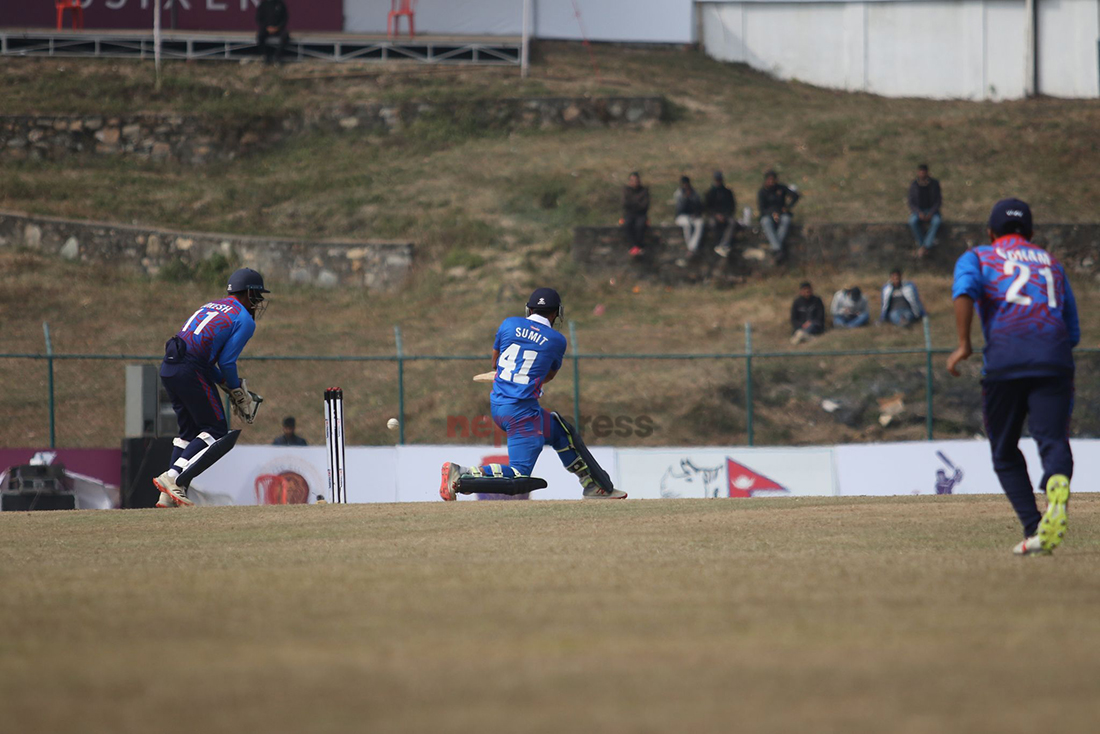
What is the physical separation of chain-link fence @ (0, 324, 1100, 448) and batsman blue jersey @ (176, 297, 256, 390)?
10149 millimetres

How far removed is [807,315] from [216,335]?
15.5m

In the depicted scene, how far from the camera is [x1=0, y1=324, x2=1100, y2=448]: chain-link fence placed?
74.5ft

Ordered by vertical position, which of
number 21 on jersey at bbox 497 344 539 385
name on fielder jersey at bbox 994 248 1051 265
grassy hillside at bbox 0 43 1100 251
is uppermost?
grassy hillside at bbox 0 43 1100 251

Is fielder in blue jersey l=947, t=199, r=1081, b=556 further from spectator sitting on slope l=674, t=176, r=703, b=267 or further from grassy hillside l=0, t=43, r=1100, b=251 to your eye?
grassy hillside l=0, t=43, r=1100, b=251

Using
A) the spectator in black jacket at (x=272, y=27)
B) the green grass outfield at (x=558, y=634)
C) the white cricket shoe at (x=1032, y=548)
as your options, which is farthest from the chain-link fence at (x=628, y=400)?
the spectator in black jacket at (x=272, y=27)

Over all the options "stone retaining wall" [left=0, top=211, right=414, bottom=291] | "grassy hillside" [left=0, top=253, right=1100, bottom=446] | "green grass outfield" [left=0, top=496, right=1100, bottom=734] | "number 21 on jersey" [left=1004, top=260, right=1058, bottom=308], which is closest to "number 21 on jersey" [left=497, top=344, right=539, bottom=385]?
"green grass outfield" [left=0, top=496, right=1100, bottom=734]

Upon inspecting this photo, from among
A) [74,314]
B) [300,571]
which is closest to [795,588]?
[300,571]

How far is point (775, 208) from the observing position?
2880 cm

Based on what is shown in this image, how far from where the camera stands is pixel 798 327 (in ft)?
82.9

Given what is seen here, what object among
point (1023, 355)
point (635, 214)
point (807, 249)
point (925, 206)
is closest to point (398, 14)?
point (635, 214)

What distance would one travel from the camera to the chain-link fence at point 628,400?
22.7 m

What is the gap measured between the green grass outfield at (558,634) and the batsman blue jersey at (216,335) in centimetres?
331

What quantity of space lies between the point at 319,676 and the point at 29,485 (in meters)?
13.4

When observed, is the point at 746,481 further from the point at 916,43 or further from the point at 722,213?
the point at 916,43
